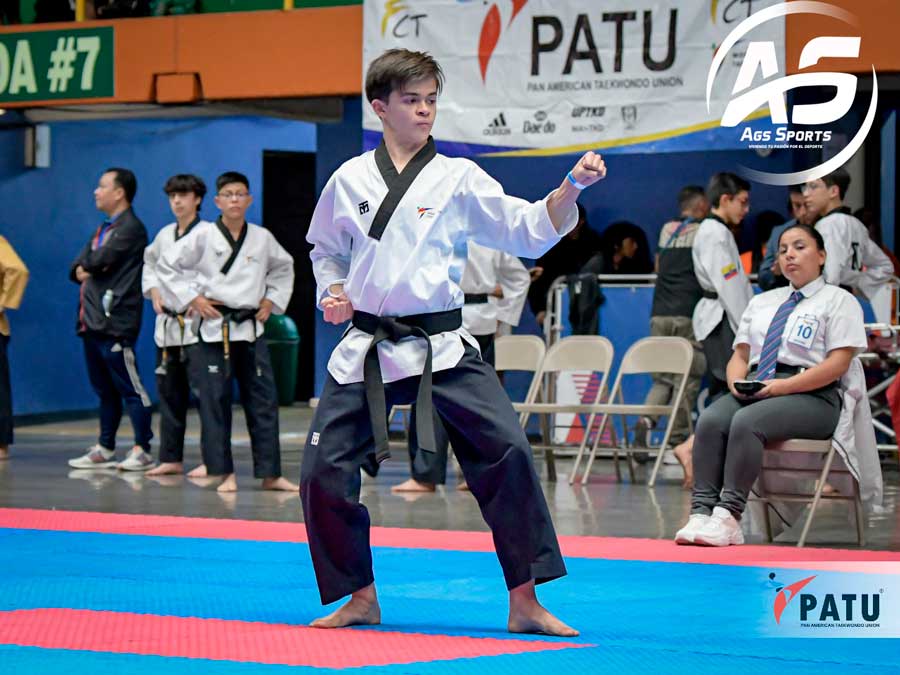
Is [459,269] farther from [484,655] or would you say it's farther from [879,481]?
[879,481]

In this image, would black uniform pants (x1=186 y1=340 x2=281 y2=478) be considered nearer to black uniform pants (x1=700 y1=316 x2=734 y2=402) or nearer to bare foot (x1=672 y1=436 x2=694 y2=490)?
bare foot (x1=672 y1=436 x2=694 y2=490)

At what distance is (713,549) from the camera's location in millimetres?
5254

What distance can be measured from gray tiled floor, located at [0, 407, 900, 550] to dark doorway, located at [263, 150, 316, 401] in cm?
629

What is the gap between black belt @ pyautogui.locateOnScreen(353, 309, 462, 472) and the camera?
11.7 feet

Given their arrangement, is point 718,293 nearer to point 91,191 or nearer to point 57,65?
point 57,65

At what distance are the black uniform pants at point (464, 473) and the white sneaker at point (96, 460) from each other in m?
5.22

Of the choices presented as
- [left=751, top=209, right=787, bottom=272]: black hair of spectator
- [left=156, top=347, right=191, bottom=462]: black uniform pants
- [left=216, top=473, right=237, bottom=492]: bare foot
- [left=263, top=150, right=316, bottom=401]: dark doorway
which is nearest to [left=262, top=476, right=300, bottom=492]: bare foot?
[left=216, top=473, right=237, bottom=492]: bare foot

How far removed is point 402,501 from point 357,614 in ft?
10.9

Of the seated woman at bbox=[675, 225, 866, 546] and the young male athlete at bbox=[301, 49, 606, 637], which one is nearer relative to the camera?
the young male athlete at bbox=[301, 49, 606, 637]

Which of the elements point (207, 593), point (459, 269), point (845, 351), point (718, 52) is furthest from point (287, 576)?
point (718, 52)

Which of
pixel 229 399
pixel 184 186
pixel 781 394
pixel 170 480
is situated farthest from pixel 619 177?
pixel 781 394

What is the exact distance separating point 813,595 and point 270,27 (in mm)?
6410

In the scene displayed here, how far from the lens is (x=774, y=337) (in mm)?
5617

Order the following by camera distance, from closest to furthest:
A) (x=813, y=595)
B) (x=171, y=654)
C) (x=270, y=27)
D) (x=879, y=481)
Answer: (x=171, y=654), (x=813, y=595), (x=879, y=481), (x=270, y=27)
